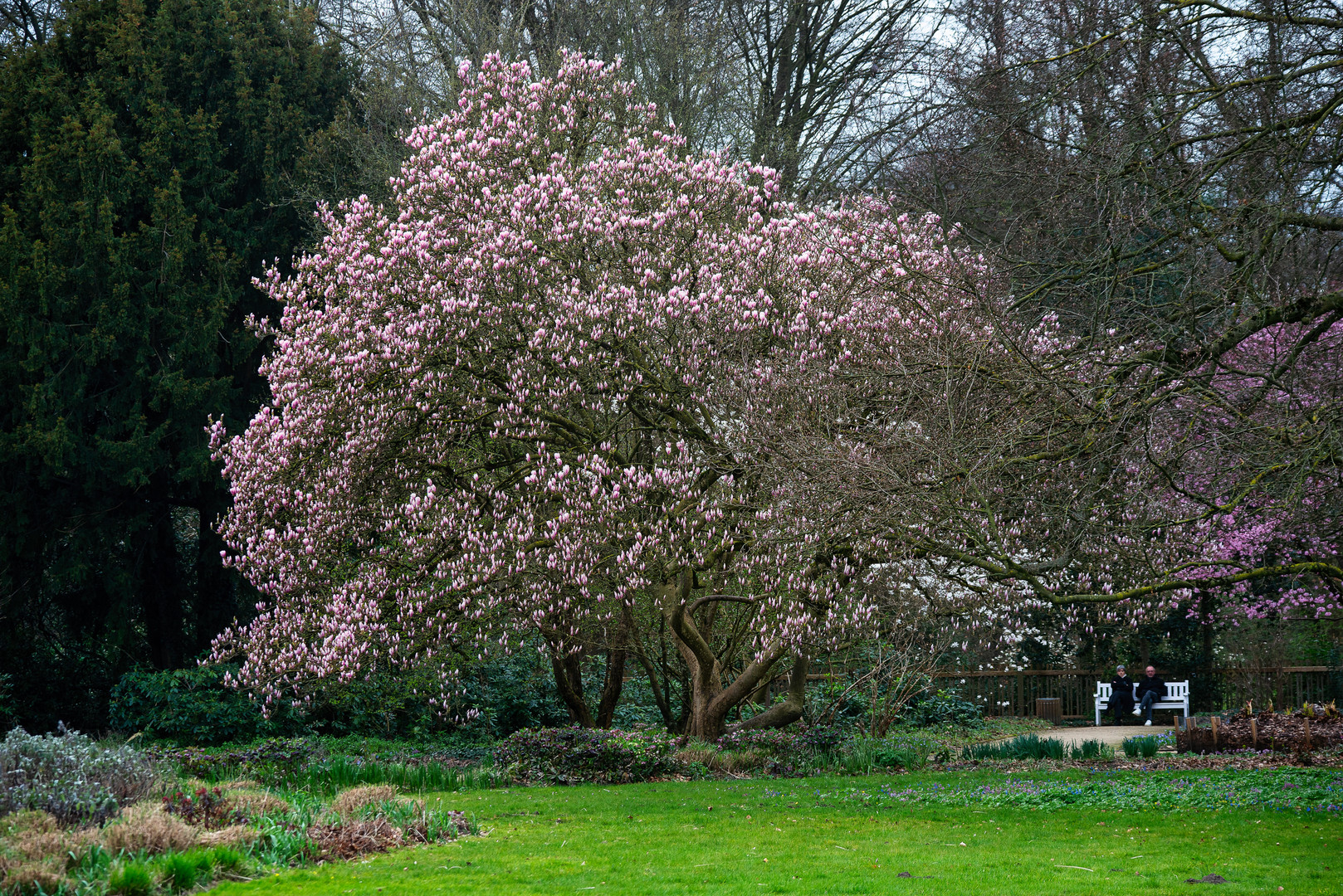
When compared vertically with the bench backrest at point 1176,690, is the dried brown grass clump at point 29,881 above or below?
above

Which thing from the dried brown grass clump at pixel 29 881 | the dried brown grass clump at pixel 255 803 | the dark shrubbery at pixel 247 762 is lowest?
the dark shrubbery at pixel 247 762

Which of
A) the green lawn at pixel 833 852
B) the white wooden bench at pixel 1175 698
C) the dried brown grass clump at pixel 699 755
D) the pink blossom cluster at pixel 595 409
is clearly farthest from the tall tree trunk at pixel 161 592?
the white wooden bench at pixel 1175 698

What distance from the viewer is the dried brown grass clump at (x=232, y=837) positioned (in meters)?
6.56

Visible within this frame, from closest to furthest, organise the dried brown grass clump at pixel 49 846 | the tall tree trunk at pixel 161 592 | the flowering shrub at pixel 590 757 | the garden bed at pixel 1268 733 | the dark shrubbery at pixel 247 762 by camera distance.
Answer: the dried brown grass clump at pixel 49 846
the dark shrubbery at pixel 247 762
the flowering shrub at pixel 590 757
the garden bed at pixel 1268 733
the tall tree trunk at pixel 161 592

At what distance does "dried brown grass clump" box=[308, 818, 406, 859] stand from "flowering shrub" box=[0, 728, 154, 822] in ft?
4.19

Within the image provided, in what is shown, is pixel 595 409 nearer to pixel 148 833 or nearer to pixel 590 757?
pixel 590 757

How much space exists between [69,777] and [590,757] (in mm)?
6075

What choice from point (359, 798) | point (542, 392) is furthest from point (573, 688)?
point (359, 798)

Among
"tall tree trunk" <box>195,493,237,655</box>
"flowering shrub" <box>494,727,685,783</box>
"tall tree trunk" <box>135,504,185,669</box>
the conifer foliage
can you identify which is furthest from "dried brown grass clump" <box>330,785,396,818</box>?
"tall tree trunk" <box>135,504,185,669</box>

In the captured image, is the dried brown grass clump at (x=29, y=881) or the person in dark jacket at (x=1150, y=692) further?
the person in dark jacket at (x=1150, y=692)

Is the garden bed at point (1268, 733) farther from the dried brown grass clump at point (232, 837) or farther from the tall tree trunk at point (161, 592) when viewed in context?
the tall tree trunk at point (161, 592)

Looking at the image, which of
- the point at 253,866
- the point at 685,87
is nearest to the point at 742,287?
the point at 253,866

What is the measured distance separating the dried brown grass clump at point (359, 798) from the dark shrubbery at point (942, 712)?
39.4ft

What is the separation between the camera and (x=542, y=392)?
38.1 ft
